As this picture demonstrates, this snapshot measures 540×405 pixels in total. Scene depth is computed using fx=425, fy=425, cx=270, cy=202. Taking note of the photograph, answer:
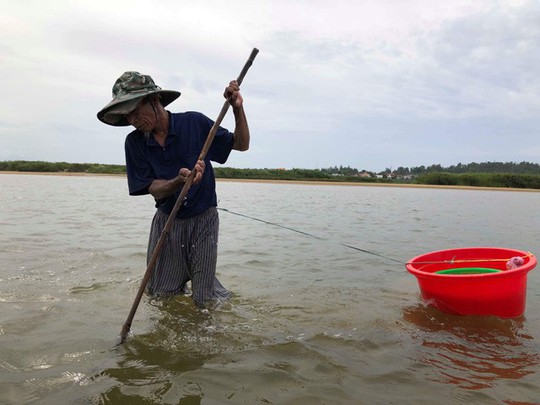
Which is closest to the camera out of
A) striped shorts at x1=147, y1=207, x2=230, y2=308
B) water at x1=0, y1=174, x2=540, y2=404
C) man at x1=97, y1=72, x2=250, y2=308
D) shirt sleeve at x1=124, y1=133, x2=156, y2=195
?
water at x1=0, y1=174, x2=540, y2=404

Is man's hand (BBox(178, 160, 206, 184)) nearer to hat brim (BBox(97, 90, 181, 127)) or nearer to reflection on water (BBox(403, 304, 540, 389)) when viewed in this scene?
hat brim (BBox(97, 90, 181, 127))

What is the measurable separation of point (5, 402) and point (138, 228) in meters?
7.93

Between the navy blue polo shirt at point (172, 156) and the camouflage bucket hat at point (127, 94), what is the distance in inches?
9.4

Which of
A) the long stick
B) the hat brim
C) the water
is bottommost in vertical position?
the water

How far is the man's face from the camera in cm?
321

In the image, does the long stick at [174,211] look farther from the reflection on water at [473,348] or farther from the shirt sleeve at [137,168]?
the reflection on water at [473,348]

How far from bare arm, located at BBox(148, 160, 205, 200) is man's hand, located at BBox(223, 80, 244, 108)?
0.55 meters

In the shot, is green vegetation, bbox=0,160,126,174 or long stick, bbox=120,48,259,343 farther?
green vegetation, bbox=0,160,126,174

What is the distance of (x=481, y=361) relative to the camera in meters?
3.17

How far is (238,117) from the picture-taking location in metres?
3.42

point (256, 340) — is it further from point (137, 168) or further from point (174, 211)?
point (137, 168)

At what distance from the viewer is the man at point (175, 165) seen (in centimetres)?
320

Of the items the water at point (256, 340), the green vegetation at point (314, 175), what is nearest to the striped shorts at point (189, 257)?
the water at point (256, 340)

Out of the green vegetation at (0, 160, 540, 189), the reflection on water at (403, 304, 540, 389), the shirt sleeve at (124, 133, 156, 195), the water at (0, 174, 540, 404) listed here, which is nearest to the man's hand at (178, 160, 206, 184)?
the shirt sleeve at (124, 133, 156, 195)
